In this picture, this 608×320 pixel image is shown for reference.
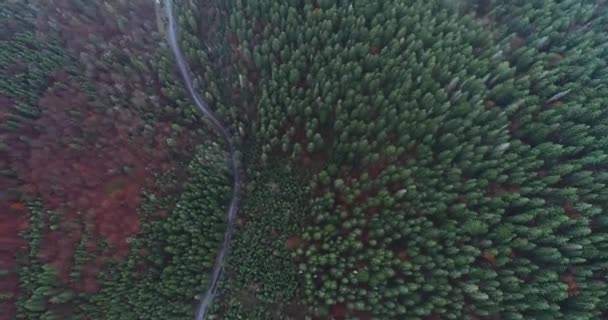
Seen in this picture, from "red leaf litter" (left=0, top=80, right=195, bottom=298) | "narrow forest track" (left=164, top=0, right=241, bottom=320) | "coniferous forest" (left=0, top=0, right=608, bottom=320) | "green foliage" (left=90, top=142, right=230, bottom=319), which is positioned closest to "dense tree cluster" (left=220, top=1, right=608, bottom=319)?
"coniferous forest" (left=0, top=0, right=608, bottom=320)

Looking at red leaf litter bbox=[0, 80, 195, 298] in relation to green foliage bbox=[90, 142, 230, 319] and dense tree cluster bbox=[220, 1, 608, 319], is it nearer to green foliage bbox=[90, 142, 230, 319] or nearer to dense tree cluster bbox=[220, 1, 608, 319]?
green foliage bbox=[90, 142, 230, 319]

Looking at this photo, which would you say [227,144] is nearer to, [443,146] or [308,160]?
[308,160]

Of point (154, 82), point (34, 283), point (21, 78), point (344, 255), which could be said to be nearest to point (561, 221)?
point (344, 255)

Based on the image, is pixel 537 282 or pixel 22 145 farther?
pixel 22 145

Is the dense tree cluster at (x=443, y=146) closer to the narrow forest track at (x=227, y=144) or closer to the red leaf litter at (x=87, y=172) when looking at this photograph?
the narrow forest track at (x=227, y=144)

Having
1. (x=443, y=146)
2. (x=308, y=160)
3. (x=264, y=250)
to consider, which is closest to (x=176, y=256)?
(x=264, y=250)

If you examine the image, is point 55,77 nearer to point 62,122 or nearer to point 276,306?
point 62,122
